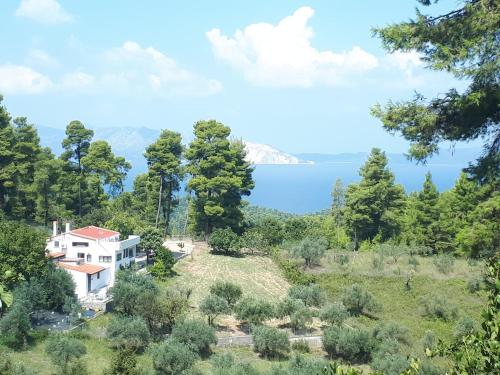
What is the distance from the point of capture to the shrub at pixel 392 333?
21688 mm

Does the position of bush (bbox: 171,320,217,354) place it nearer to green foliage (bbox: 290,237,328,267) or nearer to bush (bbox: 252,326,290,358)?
bush (bbox: 252,326,290,358)

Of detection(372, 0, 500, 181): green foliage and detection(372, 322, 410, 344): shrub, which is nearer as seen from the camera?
detection(372, 0, 500, 181): green foliage

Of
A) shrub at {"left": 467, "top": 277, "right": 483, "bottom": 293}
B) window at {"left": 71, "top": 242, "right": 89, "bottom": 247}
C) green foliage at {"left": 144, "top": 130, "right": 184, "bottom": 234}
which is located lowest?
shrub at {"left": 467, "top": 277, "right": 483, "bottom": 293}

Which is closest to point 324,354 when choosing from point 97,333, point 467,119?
point 97,333

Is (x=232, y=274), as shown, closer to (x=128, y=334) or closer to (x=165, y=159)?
(x=128, y=334)

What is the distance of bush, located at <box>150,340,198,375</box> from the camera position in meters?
18.0

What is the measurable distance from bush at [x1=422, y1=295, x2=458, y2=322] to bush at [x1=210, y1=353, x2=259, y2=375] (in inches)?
461

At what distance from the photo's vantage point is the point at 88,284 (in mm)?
25984

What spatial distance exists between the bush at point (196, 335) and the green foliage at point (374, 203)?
1865 centimetres

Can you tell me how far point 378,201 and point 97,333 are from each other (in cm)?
2188

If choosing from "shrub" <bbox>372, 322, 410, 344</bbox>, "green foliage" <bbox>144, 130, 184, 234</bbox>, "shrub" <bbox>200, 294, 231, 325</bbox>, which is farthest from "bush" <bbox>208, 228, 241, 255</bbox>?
"shrub" <bbox>372, 322, 410, 344</bbox>

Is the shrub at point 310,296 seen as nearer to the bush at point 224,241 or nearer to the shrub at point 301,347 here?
the shrub at point 301,347

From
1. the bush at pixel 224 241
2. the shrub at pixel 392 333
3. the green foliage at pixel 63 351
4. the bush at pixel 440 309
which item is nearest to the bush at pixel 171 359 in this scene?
the green foliage at pixel 63 351

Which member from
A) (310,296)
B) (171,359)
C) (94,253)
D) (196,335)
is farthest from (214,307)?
(94,253)
